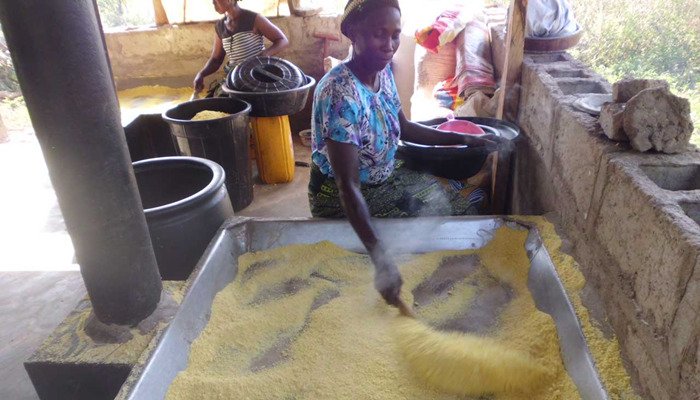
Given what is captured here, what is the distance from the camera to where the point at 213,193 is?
7.09ft

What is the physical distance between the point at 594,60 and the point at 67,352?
5.39m

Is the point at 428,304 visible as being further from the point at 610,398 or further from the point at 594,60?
the point at 594,60

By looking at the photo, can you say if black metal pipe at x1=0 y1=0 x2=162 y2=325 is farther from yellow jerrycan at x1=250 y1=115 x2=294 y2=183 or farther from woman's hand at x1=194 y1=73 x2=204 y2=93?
woman's hand at x1=194 y1=73 x2=204 y2=93

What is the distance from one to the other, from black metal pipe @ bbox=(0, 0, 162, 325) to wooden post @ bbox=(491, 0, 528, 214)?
6.40 ft

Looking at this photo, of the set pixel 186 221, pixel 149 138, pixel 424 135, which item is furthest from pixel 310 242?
pixel 149 138

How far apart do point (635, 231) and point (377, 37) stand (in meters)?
1.12

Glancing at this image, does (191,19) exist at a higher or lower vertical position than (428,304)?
higher

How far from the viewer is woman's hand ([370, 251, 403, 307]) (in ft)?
4.98

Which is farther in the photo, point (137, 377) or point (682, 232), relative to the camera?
point (137, 377)

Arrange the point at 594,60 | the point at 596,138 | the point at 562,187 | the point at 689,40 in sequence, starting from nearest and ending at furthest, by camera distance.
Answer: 1. the point at 596,138
2. the point at 562,187
3. the point at 689,40
4. the point at 594,60

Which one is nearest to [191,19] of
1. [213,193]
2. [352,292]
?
[213,193]

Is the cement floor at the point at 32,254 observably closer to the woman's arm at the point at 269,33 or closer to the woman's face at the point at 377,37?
the woman's arm at the point at 269,33

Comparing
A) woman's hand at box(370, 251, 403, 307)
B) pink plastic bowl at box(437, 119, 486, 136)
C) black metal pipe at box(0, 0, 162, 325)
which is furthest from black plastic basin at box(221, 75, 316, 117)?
woman's hand at box(370, 251, 403, 307)

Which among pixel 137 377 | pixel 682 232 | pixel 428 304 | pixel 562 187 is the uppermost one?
pixel 682 232
